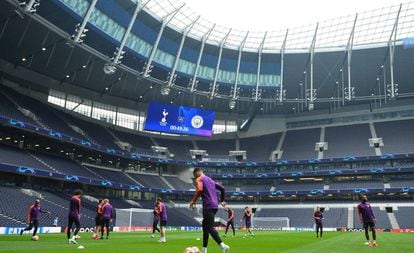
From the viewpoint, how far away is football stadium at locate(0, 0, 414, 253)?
157ft

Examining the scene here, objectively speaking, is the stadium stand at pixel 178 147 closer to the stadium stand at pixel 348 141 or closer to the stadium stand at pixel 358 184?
the stadium stand at pixel 348 141

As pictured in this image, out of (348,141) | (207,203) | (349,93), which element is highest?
(349,93)

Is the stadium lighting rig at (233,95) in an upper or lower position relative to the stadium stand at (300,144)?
upper

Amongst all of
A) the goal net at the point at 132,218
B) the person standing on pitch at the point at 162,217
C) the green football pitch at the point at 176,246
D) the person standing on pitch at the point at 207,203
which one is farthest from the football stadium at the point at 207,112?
the person standing on pitch at the point at 207,203

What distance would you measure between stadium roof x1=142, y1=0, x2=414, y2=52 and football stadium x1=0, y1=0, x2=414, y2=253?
0.71 ft

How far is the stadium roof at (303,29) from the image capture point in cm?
5490

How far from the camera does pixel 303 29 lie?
201 ft

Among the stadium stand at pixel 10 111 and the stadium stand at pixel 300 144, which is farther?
the stadium stand at pixel 300 144

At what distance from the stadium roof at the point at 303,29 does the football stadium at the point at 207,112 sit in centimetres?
22

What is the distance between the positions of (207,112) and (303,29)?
20006mm

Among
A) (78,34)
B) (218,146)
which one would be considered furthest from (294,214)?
(78,34)

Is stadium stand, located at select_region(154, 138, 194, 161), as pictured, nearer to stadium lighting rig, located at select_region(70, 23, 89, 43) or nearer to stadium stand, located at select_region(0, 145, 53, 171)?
stadium stand, located at select_region(0, 145, 53, 171)

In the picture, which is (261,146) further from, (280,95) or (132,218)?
(132,218)

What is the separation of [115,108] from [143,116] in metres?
6.28
